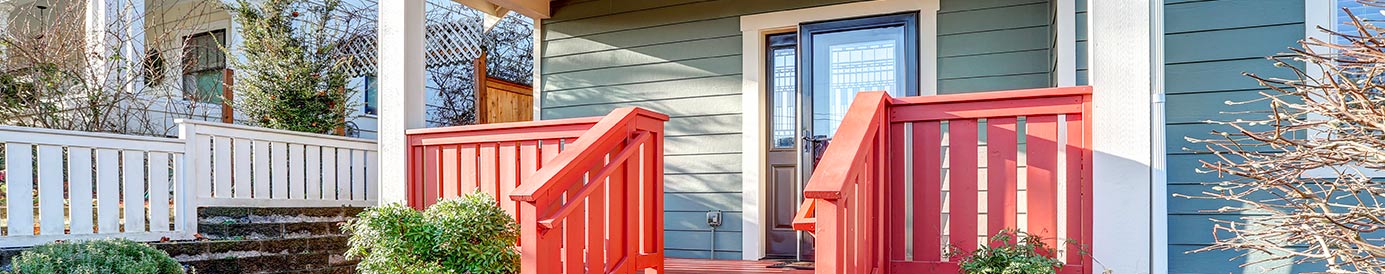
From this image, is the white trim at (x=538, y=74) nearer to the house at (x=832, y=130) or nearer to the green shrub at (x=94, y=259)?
the house at (x=832, y=130)

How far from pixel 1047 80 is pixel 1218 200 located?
4.74 feet

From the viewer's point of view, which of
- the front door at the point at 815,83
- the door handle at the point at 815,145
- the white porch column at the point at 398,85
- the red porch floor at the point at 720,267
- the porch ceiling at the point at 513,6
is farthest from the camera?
the porch ceiling at the point at 513,6

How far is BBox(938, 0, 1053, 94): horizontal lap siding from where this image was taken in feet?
14.6

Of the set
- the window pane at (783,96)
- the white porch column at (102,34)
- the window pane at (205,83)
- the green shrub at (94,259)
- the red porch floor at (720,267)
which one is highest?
the white porch column at (102,34)

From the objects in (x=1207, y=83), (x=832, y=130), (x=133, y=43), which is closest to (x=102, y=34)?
(x=133, y=43)

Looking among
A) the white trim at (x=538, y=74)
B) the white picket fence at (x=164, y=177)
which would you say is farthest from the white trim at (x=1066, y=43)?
the white picket fence at (x=164, y=177)

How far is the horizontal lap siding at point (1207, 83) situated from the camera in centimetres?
303

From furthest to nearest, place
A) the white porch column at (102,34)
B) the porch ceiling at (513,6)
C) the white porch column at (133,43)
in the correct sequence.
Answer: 1. the white porch column at (133,43)
2. the white porch column at (102,34)
3. the porch ceiling at (513,6)

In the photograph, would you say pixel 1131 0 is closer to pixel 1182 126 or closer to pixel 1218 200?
pixel 1182 126

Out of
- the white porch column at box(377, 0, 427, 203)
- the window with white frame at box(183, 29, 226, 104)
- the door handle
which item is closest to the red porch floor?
the door handle

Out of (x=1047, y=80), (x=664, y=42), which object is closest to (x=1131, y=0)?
(x=1047, y=80)

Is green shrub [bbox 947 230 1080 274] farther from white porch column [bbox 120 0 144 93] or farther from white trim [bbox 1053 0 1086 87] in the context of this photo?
white porch column [bbox 120 0 144 93]

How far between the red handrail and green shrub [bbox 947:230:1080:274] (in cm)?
129

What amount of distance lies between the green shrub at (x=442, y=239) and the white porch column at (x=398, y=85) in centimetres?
103
